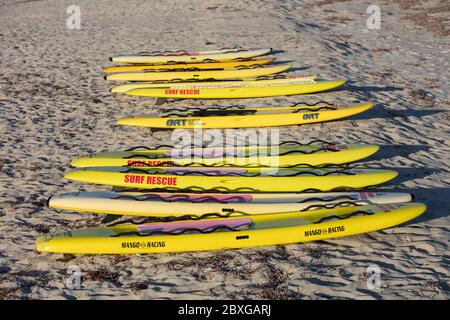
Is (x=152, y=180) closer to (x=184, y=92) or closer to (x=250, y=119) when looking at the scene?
(x=250, y=119)

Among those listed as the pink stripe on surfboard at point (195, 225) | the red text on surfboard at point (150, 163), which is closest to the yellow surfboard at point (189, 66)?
the red text on surfboard at point (150, 163)

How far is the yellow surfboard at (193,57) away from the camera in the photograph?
41.2 feet

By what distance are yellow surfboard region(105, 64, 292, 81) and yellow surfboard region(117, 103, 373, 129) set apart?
8.02ft

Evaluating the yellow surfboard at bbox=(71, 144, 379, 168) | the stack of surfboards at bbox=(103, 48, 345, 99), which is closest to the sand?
the stack of surfboards at bbox=(103, 48, 345, 99)

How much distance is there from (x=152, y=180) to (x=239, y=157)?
4.26 ft

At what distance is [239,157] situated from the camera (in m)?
7.17

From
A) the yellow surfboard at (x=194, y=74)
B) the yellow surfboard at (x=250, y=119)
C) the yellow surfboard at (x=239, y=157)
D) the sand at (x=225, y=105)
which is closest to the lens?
the sand at (x=225, y=105)

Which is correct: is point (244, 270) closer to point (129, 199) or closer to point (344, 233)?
point (344, 233)

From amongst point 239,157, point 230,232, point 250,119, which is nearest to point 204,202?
point 230,232

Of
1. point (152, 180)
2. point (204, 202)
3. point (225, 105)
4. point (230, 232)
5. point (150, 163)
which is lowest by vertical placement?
point (230, 232)

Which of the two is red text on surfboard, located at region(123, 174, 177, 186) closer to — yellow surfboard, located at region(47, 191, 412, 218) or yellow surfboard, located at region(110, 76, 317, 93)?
yellow surfboard, located at region(47, 191, 412, 218)

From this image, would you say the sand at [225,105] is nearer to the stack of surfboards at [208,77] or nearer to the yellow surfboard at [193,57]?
the stack of surfboards at [208,77]

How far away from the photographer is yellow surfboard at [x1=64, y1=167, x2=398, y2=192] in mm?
6520

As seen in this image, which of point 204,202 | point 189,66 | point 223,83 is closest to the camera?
point 204,202
